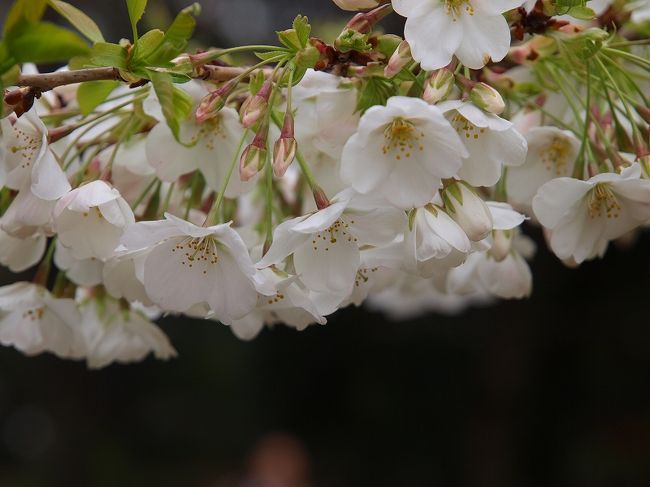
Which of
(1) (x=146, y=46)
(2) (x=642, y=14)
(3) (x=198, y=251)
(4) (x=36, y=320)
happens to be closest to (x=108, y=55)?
(1) (x=146, y=46)

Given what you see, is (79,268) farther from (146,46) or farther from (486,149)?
(486,149)

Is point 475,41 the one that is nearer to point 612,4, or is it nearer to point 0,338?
point 612,4

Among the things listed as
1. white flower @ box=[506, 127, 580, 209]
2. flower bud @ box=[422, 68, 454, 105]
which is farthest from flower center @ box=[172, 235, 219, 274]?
white flower @ box=[506, 127, 580, 209]

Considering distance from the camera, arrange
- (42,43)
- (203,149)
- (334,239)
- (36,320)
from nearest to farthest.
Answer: (42,43)
(334,239)
(203,149)
(36,320)

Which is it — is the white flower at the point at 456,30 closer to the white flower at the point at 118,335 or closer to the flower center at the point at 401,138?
the flower center at the point at 401,138

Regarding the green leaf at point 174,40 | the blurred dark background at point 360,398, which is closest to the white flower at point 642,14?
the green leaf at point 174,40

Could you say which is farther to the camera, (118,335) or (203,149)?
(118,335)

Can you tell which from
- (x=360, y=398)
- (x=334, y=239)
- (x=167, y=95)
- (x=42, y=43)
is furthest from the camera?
(x=360, y=398)
